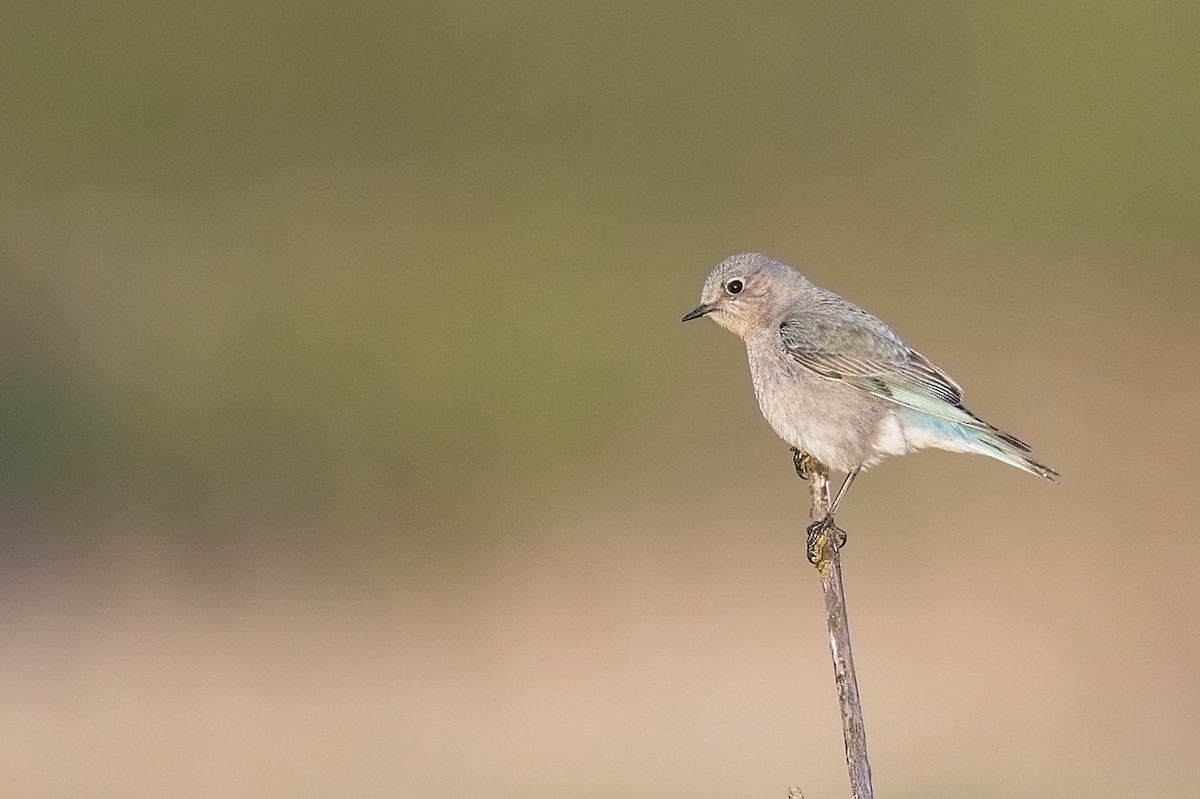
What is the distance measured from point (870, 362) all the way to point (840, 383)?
0.23 m

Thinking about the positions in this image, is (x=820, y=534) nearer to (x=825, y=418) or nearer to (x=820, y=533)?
(x=820, y=533)

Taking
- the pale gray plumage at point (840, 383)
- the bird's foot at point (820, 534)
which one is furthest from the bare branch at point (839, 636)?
the pale gray plumage at point (840, 383)

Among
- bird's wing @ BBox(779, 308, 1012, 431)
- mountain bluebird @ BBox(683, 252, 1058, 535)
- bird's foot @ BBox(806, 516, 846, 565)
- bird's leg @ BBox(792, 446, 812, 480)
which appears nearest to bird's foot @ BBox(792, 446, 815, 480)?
bird's leg @ BBox(792, 446, 812, 480)

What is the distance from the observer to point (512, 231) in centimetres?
1502

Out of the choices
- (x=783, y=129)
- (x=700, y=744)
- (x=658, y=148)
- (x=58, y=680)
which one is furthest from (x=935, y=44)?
(x=58, y=680)

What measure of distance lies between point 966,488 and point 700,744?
3.66 meters

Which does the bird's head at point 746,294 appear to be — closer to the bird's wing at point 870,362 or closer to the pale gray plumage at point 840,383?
the pale gray plumage at point 840,383

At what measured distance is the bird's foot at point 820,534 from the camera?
5.71 m

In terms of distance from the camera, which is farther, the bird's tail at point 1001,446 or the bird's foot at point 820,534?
the bird's tail at point 1001,446

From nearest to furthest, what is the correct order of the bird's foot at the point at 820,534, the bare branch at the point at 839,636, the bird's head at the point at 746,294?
1. the bare branch at the point at 839,636
2. the bird's foot at the point at 820,534
3. the bird's head at the point at 746,294

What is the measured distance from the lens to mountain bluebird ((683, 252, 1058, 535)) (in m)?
6.56

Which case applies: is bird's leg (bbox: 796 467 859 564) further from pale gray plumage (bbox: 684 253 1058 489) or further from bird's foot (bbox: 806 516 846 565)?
pale gray plumage (bbox: 684 253 1058 489)

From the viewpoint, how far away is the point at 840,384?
6805 mm

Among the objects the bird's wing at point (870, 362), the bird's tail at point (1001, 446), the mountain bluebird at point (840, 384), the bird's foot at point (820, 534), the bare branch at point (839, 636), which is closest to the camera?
the bare branch at point (839, 636)
